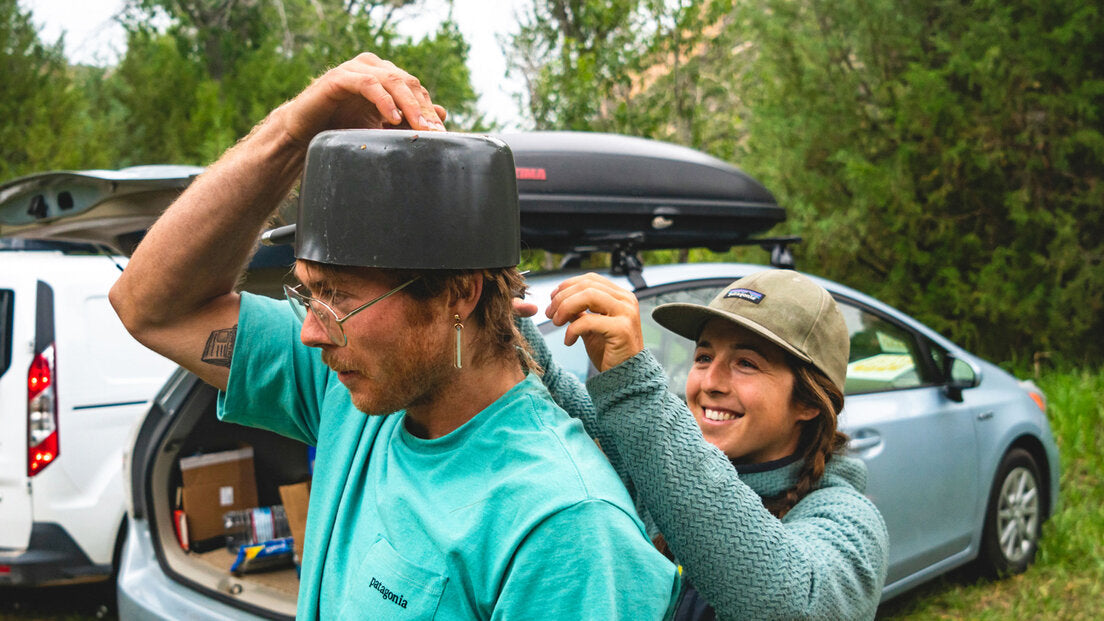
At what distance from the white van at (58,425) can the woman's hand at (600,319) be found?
3.34 m

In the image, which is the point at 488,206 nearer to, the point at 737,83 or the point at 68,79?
the point at 737,83

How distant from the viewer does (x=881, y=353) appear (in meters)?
4.34

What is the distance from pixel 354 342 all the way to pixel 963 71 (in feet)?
24.1

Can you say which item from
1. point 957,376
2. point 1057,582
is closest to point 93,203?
point 957,376

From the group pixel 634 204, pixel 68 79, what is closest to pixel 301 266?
pixel 634 204

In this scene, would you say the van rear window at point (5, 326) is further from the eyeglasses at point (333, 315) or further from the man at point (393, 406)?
the eyeglasses at point (333, 315)

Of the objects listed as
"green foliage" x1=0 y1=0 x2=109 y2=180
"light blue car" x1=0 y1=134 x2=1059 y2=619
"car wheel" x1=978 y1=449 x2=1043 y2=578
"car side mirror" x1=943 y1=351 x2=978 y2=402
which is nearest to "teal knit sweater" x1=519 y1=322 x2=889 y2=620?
"light blue car" x1=0 y1=134 x2=1059 y2=619

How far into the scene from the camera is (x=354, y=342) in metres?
1.46

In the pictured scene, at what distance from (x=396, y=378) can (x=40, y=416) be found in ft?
11.8

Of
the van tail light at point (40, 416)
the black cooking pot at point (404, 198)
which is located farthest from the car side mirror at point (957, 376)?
the van tail light at point (40, 416)

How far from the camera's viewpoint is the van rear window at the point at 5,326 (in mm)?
4383

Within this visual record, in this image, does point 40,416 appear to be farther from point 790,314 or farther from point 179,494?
point 790,314

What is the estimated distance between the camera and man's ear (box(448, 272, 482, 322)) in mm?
1483

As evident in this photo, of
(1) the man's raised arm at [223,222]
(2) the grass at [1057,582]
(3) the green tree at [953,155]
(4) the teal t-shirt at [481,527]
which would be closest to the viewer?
(4) the teal t-shirt at [481,527]
